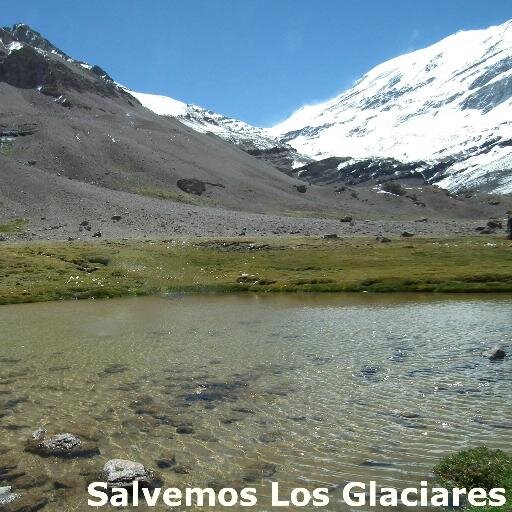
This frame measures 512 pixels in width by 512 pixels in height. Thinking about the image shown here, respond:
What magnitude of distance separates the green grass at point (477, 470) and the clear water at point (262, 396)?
0.57 meters

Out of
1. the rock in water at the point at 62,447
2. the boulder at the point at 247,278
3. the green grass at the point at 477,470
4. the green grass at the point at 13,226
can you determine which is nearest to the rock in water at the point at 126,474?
the rock in water at the point at 62,447

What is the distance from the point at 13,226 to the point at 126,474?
12818cm

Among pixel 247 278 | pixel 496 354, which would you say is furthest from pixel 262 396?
pixel 247 278

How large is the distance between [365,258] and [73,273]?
42900mm

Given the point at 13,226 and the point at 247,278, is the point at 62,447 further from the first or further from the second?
the point at 13,226

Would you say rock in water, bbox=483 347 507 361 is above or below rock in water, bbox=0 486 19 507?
above

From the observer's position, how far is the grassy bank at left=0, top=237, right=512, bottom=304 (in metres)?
64.2

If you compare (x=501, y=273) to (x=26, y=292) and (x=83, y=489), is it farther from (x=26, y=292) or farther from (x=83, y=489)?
(x=83, y=489)

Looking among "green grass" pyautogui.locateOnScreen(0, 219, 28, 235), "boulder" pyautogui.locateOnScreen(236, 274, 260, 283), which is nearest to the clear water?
"boulder" pyautogui.locateOnScreen(236, 274, 260, 283)

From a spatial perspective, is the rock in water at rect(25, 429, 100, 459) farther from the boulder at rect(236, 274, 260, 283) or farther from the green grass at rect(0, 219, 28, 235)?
the green grass at rect(0, 219, 28, 235)

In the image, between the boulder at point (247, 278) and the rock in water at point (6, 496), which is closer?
the rock in water at point (6, 496)

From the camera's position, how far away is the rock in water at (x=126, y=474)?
14.5 m

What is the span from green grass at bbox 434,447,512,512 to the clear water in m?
0.57

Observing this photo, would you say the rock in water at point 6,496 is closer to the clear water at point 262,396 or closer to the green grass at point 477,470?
the clear water at point 262,396
